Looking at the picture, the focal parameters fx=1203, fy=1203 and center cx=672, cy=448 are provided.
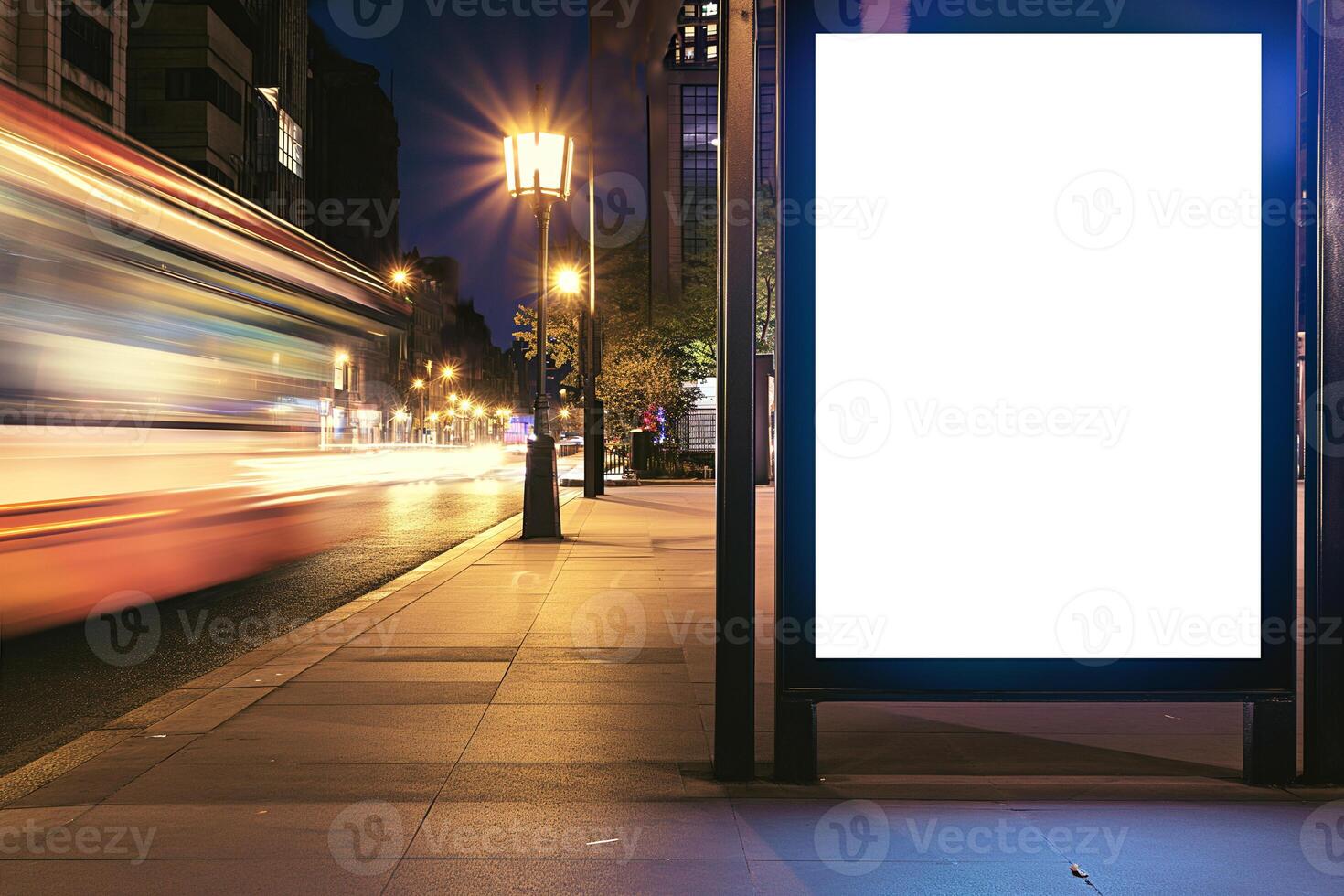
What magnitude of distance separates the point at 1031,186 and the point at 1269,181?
0.99m

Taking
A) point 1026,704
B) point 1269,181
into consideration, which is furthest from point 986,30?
point 1026,704

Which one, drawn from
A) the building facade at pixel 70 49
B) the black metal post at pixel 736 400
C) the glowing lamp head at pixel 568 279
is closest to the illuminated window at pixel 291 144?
the building facade at pixel 70 49

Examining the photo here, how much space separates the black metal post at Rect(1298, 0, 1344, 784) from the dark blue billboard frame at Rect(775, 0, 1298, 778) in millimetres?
84

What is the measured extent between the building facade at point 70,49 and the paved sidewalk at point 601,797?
32277 mm

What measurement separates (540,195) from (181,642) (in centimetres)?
934

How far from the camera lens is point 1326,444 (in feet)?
16.1

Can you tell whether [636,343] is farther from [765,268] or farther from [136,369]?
[136,369]

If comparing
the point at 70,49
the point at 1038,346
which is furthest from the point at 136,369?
the point at 70,49

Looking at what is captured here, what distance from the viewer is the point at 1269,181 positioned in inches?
196

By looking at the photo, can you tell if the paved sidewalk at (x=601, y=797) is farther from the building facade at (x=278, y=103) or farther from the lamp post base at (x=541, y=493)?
the building facade at (x=278, y=103)

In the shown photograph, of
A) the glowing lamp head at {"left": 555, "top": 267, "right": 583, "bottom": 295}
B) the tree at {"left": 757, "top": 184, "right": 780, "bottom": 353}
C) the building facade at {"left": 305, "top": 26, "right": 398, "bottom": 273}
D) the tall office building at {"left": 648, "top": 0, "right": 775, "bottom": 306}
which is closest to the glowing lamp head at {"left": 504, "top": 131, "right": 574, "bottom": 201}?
the glowing lamp head at {"left": 555, "top": 267, "right": 583, "bottom": 295}

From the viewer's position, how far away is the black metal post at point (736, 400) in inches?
194

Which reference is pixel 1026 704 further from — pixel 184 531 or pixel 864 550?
pixel 184 531

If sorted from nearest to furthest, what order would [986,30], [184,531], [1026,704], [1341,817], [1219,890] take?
[1219,890], [1341,817], [986,30], [1026,704], [184,531]
